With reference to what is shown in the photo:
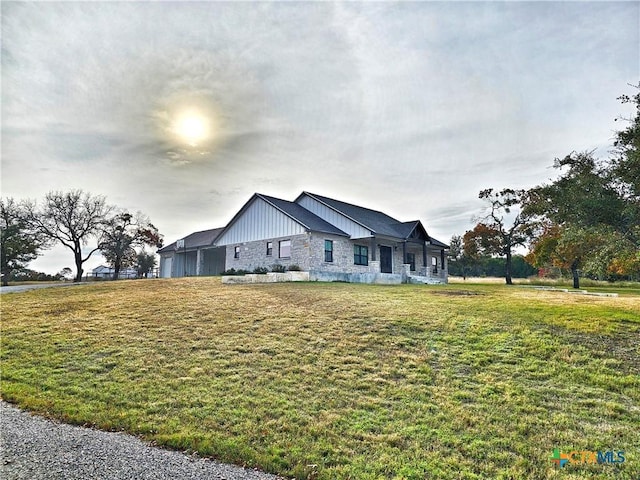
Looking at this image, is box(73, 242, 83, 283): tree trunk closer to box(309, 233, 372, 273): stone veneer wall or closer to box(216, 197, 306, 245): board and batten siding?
box(216, 197, 306, 245): board and batten siding

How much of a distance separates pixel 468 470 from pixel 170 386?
16.4 feet

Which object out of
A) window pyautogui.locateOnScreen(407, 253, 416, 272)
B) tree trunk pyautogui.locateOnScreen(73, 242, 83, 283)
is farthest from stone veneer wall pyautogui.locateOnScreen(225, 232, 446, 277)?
tree trunk pyautogui.locateOnScreen(73, 242, 83, 283)

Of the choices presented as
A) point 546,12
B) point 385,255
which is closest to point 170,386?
point 546,12

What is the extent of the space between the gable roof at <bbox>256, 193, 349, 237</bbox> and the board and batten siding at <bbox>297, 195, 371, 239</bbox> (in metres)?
0.32

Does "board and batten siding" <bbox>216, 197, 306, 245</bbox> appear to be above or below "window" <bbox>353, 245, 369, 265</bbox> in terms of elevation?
above

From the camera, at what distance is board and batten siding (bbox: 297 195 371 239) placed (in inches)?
1008

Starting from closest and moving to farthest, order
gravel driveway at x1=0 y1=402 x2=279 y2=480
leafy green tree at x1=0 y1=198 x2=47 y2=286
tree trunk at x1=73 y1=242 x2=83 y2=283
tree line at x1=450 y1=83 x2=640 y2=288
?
gravel driveway at x1=0 y1=402 x2=279 y2=480 < tree line at x1=450 y1=83 x2=640 y2=288 < leafy green tree at x1=0 y1=198 x2=47 y2=286 < tree trunk at x1=73 y1=242 x2=83 y2=283

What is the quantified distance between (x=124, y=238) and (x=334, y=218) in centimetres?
2489

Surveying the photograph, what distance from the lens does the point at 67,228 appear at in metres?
37.0

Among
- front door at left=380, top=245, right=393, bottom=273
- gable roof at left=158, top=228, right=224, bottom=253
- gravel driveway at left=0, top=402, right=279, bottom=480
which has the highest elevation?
gable roof at left=158, top=228, right=224, bottom=253

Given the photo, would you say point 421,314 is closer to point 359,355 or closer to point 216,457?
point 359,355

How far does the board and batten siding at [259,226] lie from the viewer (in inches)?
989

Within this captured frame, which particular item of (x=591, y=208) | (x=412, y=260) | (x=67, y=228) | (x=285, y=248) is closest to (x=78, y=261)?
(x=67, y=228)

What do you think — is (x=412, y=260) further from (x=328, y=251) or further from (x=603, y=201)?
(x=603, y=201)
